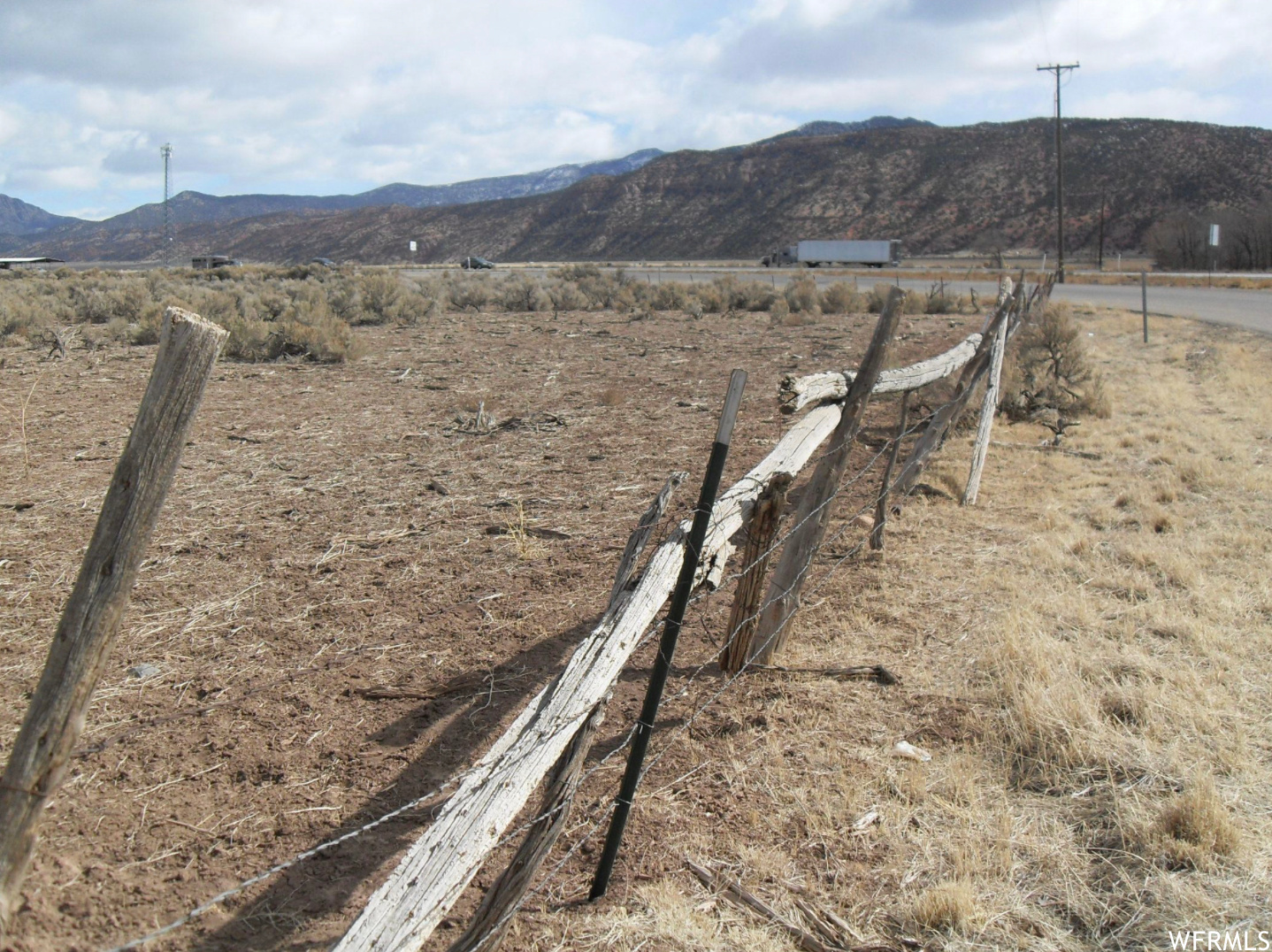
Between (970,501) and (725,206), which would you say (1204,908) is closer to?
(970,501)

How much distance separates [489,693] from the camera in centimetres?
439

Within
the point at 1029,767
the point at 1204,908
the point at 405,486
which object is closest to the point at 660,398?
the point at 405,486

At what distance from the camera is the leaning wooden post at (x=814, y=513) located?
4.52 meters

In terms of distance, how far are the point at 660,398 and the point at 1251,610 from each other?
23.1 feet

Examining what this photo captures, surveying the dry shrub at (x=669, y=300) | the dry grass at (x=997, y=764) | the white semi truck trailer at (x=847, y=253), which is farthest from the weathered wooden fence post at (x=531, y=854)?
the white semi truck trailer at (x=847, y=253)

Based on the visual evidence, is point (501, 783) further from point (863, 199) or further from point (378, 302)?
point (863, 199)

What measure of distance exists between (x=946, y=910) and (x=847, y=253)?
199 feet

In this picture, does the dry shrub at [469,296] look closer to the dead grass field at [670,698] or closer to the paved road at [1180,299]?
the paved road at [1180,299]

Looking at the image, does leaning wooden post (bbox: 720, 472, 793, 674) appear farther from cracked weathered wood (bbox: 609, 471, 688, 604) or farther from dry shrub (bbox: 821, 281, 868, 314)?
dry shrub (bbox: 821, 281, 868, 314)

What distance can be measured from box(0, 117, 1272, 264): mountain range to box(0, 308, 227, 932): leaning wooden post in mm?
74651

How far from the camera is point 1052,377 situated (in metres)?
12.1

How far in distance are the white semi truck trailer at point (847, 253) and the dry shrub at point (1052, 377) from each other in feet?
163

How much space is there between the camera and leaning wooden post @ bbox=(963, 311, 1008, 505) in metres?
7.71

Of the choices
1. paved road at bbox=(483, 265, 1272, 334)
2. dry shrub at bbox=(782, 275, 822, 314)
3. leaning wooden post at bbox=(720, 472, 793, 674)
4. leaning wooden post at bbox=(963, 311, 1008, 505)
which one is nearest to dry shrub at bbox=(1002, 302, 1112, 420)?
leaning wooden post at bbox=(963, 311, 1008, 505)
